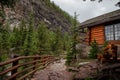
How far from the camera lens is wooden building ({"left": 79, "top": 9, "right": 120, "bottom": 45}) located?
1964 cm

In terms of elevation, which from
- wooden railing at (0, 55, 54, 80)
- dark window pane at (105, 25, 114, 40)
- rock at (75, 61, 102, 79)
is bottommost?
rock at (75, 61, 102, 79)

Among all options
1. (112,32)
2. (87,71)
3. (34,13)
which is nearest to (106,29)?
(112,32)

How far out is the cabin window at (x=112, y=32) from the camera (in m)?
19.8

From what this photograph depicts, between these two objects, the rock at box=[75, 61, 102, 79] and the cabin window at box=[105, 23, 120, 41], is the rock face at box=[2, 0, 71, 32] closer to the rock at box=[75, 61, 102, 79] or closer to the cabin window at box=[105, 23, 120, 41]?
the cabin window at box=[105, 23, 120, 41]

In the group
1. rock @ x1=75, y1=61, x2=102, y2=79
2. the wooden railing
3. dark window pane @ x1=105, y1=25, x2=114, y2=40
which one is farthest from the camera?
dark window pane @ x1=105, y1=25, x2=114, y2=40

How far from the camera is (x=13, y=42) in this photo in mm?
47250

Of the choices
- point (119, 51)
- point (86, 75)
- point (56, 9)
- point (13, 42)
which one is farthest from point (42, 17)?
point (86, 75)

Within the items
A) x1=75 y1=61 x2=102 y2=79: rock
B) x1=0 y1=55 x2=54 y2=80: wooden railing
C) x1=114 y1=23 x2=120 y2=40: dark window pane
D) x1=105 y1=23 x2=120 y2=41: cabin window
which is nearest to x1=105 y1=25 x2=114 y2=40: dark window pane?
x1=105 y1=23 x2=120 y2=41: cabin window

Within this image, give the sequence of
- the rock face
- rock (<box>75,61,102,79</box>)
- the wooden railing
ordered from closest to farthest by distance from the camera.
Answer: the wooden railing → rock (<box>75,61,102,79</box>) → the rock face

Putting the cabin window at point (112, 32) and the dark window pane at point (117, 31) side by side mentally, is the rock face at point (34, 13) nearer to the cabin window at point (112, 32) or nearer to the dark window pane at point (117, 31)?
the cabin window at point (112, 32)

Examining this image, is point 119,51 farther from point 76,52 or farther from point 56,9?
point 56,9

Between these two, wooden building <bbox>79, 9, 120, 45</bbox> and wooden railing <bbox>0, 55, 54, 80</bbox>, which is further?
wooden building <bbox>79, 9, 120, 45</bbox>

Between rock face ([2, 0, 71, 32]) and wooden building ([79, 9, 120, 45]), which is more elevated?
rock face ([2, 0, 71, 32])

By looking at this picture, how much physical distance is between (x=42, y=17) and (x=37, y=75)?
74114 mm
